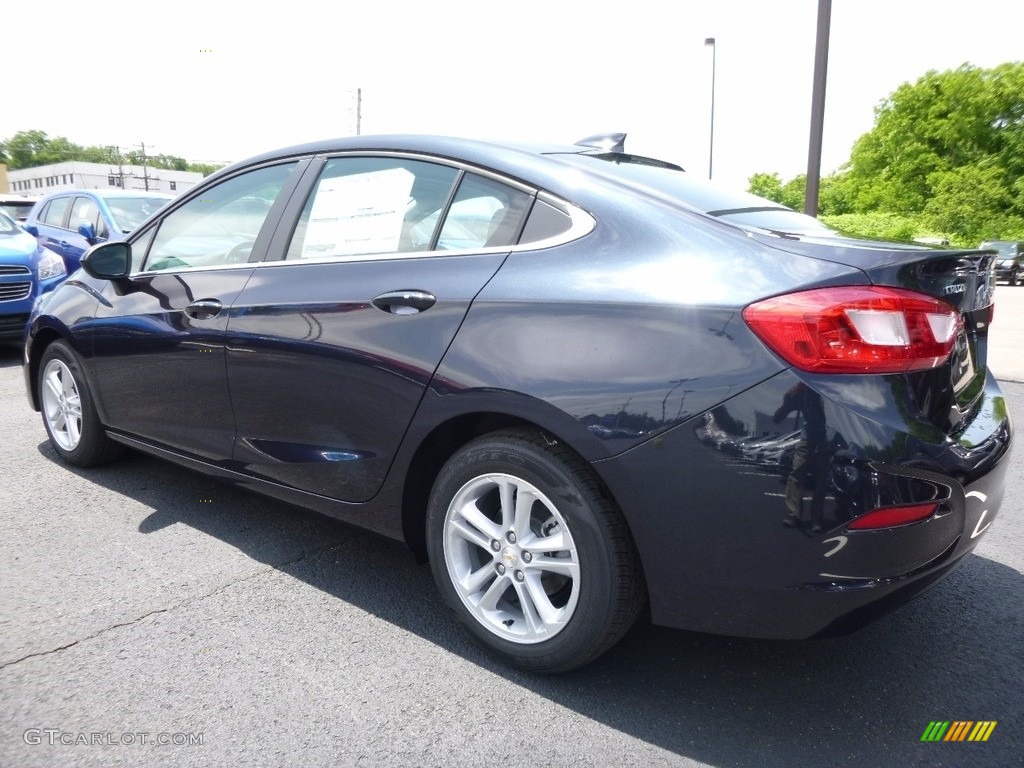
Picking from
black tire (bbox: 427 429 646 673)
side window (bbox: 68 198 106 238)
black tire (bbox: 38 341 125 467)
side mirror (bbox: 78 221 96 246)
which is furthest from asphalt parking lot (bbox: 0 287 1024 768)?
side window (bbox: 68 198 106 238)

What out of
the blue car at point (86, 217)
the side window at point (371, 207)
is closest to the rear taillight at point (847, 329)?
the side window at point (371, 207)

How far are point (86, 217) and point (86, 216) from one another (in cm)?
2

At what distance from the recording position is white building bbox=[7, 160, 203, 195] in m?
90.8

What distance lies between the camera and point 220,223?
3570 millimetres

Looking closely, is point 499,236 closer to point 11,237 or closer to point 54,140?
point 11,237

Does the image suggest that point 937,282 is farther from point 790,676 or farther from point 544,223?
point 790,676

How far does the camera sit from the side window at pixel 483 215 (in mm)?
2605

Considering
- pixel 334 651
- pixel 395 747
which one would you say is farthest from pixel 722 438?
pixel 334 651

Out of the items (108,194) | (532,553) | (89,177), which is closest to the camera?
(532,553)

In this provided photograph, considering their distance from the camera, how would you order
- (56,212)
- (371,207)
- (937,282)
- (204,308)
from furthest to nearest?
(56,212) < (204,308) < (371,207) < (937,282)

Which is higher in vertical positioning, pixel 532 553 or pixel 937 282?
pixel 937 282

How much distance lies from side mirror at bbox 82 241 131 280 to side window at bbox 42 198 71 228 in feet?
23.7

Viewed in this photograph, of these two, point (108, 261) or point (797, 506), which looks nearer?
point (797, 506)

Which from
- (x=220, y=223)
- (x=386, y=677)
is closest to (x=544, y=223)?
(x=386, y=677)
